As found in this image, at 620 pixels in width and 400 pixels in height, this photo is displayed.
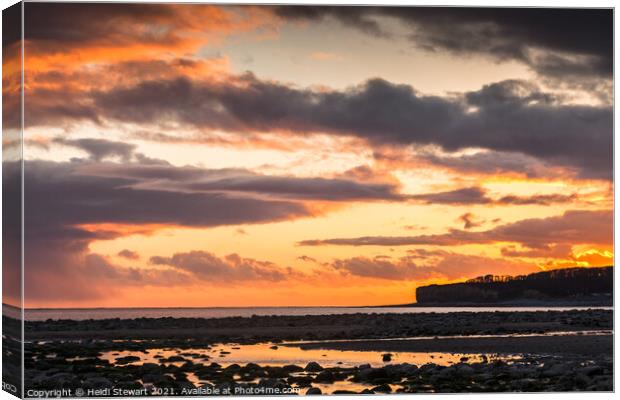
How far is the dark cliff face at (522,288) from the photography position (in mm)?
25922

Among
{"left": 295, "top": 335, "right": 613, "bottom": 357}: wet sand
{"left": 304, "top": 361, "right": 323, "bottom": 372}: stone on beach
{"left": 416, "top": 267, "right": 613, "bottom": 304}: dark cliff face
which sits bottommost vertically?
{"left": 304, "top": 361, "right": 323, "bottom": 372}: stone on beach

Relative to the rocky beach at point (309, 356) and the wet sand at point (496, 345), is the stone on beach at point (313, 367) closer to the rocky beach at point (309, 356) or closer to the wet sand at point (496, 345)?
the rocky beach at point (309, 356)

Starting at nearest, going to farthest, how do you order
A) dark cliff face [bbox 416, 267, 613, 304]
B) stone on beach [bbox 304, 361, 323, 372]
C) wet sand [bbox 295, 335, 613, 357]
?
stone on beach [bbox 304, 361, 323, 372]
wet sand [bbox 295, 335, 613, 357]
dark cliff face [bbox 416, 267, 613, 304]

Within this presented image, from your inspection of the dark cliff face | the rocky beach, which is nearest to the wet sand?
the rocky beach

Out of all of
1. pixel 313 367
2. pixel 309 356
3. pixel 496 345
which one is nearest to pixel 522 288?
pixel 496 345

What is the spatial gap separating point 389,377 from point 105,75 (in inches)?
286

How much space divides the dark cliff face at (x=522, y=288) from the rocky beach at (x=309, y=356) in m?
0.47

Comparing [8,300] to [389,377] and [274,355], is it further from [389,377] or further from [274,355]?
[389,377]

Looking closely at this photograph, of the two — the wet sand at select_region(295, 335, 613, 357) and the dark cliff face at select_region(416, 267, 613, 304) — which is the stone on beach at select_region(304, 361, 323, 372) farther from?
the dark cliff face at select_region(416, 267, 613, 304)

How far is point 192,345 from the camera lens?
24516mm

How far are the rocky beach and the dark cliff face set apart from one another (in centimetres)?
47

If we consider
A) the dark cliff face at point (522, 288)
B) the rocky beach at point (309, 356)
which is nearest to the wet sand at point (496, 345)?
the rocky beach at point (309, 356)

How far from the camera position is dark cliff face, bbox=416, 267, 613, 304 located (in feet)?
85.0

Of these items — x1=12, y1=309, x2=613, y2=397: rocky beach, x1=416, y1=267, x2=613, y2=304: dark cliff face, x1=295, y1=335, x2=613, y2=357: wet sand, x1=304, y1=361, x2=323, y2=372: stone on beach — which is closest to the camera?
x1=12, y1=309, x2=613, y2=397: rocky beach
